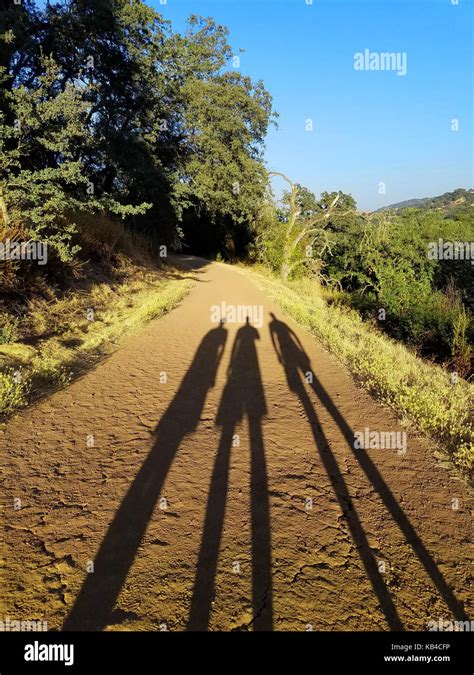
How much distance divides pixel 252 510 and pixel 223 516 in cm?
24

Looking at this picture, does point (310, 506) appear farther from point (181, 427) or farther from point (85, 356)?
point (85, 356)

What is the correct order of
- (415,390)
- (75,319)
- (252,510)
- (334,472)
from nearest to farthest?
(252,510), (334,472), (415,390), (75,319)

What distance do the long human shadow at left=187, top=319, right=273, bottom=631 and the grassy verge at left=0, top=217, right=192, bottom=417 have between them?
233 cm

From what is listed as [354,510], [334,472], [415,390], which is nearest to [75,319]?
[334,472]

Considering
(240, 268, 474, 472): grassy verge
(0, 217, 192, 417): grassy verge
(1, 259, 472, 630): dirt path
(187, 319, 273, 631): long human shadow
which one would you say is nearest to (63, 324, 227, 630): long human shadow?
(1, 259, 472, 630): dirt path

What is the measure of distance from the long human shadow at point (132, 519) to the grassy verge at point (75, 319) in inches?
66.9

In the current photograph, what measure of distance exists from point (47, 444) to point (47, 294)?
515cm

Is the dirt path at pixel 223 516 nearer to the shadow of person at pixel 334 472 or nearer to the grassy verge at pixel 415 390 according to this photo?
the shadow of person at pixel 334 472

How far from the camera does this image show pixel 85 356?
245 inches

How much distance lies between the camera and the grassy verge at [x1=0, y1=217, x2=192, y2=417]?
4.97 meters

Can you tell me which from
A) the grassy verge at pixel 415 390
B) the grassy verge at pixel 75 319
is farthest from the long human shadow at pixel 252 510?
the grassy verge at pixel 75 319

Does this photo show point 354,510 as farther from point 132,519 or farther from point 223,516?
point 132,519

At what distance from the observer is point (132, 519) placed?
2725mm

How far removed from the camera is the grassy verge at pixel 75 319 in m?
4.97
